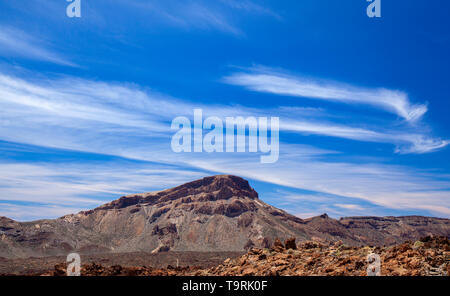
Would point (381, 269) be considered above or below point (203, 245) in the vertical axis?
above

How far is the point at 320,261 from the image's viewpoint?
84.9 feet

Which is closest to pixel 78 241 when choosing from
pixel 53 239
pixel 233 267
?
pixel 53 239

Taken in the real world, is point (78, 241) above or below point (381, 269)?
below

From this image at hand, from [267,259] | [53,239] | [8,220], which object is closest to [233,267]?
[267,259]

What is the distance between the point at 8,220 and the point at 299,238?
16051cm

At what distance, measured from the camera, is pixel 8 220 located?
197500 millimetres
